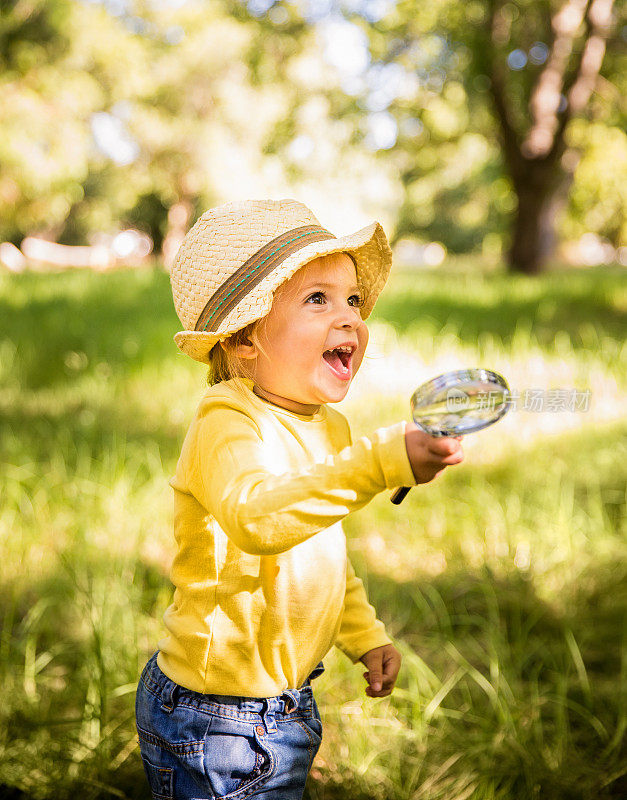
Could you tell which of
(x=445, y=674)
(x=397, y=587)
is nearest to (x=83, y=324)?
(x=397, y=587)

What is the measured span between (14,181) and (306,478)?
1513 centimetres

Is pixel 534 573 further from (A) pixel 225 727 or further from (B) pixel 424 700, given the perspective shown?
(A) pixel 225 727

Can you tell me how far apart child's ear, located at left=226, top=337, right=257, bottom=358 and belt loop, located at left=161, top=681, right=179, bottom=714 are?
1.76ft

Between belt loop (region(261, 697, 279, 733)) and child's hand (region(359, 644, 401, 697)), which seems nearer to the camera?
belt loop (region(261, 697, 279, 733))

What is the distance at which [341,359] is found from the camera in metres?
1.25

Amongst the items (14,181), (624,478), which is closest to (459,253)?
(14,181)

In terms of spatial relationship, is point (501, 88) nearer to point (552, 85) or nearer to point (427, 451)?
point (552, 85)

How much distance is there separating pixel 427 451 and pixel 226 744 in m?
0.59

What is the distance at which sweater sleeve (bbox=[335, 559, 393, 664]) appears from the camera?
145 centimetres

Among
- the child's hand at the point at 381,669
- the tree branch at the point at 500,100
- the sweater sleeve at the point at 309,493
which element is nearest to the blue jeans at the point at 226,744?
the child's hand at the point at 381,669

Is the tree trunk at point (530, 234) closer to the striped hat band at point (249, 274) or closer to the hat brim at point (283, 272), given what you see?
the hat brim at point (283, 272)

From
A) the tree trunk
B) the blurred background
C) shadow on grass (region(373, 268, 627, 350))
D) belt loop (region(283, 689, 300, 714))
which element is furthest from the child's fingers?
the tree trunk

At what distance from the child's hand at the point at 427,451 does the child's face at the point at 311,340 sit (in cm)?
24

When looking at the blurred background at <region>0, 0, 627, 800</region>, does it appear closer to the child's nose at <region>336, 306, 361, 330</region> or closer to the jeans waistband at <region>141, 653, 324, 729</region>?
the child's nose at <region>336, 306, 361, 330</region>
